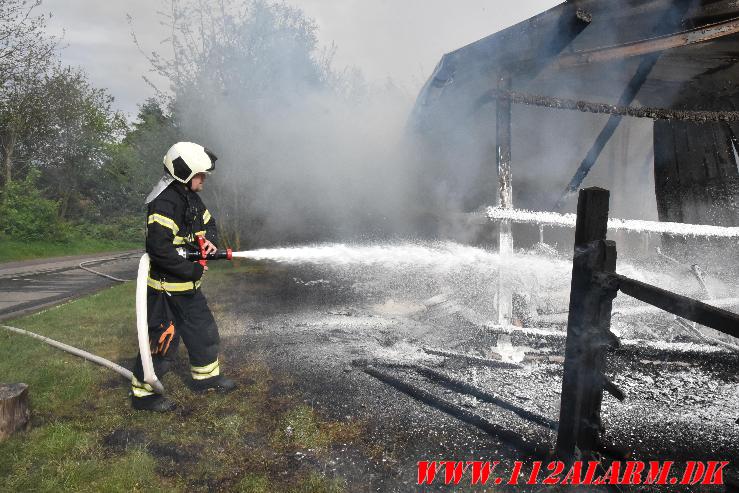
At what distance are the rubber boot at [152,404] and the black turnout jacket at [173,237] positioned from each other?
0.87m

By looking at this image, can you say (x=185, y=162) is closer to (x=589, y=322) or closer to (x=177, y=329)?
(x=177, y=329)

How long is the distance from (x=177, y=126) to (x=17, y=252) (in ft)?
30.6

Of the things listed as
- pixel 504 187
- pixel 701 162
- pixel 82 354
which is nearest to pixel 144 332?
pixel 82 354

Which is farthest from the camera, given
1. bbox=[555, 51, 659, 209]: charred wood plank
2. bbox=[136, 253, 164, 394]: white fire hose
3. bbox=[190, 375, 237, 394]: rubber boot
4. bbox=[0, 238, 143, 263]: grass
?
bbox=[0, 238, 143, 263]: grass

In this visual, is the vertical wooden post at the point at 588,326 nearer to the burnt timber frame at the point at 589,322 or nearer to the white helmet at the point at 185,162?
the burnt timber frame at the point at 589,322

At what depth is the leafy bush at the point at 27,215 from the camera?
15.8 meters

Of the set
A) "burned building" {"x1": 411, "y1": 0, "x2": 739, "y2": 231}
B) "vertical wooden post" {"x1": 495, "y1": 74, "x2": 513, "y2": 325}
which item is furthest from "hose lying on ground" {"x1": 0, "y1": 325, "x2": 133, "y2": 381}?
"burned building" {"x1": 411, "y1": 0, "x2": 739, "y2": 231}

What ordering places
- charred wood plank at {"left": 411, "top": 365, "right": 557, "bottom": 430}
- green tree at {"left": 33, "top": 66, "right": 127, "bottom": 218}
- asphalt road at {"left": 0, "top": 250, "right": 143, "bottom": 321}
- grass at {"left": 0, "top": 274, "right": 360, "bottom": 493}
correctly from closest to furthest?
grass at {"left": 0, "top": 274, "right": 360, "bottom": 493} → charred wood plank at {"left": 411, "top": 365, "right": 557, "bottom": 430} → asphalt road at {"left": 0, "top": 250, "right": 143, "bottom": 321} → green tree at {"left": 33, "top": 66, "right": 127, "bottom": 218}

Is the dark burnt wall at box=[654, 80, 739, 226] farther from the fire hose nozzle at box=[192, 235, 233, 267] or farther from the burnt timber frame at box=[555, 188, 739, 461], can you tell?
the fire hose nozzle at box=[192, 235, 233, 267]

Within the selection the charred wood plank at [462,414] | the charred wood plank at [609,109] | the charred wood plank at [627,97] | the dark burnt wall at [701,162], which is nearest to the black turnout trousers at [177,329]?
the charred wood plank at [462,414]

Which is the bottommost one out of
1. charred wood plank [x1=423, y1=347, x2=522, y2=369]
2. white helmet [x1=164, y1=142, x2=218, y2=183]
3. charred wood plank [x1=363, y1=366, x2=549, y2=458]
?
charred wood plank [x1=363, y1=366, x2=549, y2=458]

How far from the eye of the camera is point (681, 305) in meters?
Result: 1.69

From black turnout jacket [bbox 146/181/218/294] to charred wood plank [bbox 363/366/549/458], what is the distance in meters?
1.86

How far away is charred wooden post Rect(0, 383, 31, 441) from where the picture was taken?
2746 mm
